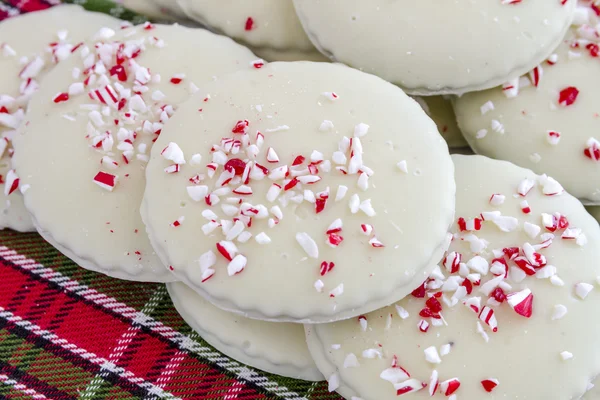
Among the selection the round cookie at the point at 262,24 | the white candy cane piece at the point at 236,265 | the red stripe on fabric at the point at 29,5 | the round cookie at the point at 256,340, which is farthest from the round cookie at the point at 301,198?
the red stripe on fabric at the point at 29,5

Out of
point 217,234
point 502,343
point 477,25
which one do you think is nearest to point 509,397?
point 502,343

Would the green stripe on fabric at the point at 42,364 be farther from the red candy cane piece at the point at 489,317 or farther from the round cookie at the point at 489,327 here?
the red candy cane piece at the point at 489,317

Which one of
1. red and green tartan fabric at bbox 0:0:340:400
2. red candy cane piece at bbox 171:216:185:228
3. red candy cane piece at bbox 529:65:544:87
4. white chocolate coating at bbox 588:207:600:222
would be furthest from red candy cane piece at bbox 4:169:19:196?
white chocolate coating at bbox 588:207:600:222

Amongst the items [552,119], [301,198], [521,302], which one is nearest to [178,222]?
[301,198]

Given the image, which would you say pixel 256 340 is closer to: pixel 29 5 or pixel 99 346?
pixel 99 346

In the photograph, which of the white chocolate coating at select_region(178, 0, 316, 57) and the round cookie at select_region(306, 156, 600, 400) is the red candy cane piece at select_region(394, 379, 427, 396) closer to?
the round cookie at select_region(306, 156, 600, 400)

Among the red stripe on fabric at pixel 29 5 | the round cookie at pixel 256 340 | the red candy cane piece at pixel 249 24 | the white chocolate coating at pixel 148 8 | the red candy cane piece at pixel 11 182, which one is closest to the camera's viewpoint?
the round cookie at pixel 256 340

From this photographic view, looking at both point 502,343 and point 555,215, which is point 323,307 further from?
point 555,215

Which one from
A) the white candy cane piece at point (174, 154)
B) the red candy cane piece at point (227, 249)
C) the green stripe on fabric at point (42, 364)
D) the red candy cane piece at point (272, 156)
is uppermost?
the red candy cane piece at point (272, 156)
